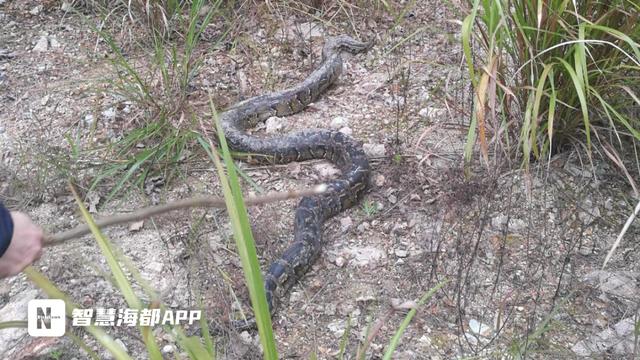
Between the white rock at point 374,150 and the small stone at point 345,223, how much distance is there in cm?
60

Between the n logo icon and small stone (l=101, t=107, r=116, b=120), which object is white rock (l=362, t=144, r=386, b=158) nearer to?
small stone (l=101, t=107, r=116, b=120)

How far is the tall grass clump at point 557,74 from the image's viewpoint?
329cm

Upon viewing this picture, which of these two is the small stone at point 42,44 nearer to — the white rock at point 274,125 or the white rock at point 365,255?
the white rock at point 274,125

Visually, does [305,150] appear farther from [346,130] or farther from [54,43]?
[54,43]

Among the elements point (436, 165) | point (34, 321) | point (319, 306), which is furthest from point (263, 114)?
point (34, 321)

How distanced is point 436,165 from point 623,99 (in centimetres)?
115

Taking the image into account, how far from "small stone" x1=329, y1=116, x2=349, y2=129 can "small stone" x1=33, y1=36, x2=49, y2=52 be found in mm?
2610

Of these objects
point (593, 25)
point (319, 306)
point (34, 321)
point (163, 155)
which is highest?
point (593, 25)

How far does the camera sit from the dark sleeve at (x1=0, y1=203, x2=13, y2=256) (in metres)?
1.86

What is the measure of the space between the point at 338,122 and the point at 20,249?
10.6ft

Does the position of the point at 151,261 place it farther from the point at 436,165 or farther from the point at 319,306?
the point at 436,165

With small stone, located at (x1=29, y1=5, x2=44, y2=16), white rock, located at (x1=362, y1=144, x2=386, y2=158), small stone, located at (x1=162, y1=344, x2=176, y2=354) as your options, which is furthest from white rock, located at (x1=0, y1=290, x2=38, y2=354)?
small stone, located at (x1=29, y1=5, x2=44, y2=16)

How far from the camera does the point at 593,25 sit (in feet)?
10.5

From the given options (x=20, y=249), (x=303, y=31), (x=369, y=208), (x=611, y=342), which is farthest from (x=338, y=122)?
(x=20, y=249)
